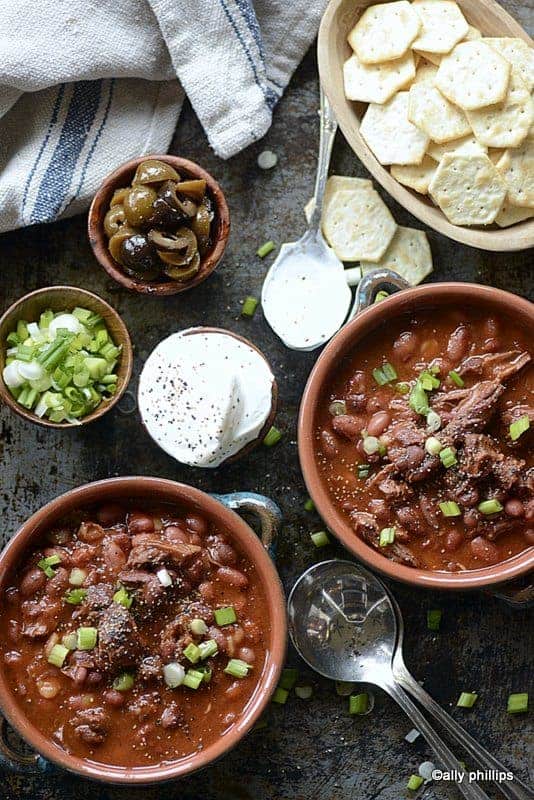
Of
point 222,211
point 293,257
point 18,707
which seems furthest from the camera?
point 293,257

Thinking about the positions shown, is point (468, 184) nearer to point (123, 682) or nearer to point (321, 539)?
point (321, 539)

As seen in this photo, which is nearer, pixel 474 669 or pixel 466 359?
pixel 466 359

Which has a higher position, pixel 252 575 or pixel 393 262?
pixel 393 262

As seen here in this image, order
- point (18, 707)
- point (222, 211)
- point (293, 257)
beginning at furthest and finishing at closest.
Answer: point (293, 257) → point (222, 211) → point (18, 707)

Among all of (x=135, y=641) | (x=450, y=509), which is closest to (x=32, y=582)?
(x=135, y=641)

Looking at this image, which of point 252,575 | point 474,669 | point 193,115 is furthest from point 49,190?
point 474,669

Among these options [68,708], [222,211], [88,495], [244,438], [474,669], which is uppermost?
[222,211]

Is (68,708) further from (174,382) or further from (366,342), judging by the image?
(366,342)

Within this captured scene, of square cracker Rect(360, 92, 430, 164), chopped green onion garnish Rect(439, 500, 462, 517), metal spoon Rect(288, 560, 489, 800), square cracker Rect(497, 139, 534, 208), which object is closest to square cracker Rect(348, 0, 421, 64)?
square cracker Rect(360, 92, 430, 164)
